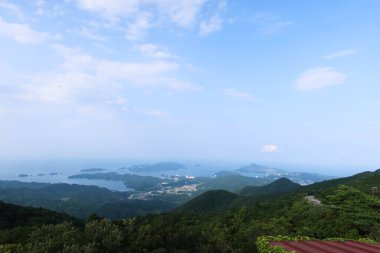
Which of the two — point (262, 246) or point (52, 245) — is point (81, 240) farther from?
point (262, 246)

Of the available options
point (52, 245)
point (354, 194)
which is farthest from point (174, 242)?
point (354, 194)

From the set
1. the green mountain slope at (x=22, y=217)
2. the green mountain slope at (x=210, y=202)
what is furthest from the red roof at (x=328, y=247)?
the green mountain slope at (x=210, y=202)

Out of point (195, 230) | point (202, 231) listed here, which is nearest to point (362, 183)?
point (202, 231)

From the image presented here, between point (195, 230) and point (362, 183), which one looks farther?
point (362, 183)

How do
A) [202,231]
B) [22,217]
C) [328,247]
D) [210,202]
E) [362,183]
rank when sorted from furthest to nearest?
[210,202] < [362,183] < [22,217] < [202,231] < [328,247]

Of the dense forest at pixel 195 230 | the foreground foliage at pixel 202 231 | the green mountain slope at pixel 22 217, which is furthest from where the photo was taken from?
the green mountain slope at pixel 22 217

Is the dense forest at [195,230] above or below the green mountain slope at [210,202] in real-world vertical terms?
above

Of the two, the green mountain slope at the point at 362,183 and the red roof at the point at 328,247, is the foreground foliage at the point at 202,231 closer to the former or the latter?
the red roof at the point at 328,247

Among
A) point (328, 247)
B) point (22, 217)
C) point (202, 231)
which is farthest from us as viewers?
point (22, 217)

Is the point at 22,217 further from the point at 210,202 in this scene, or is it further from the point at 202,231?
the point at 210,202
